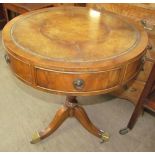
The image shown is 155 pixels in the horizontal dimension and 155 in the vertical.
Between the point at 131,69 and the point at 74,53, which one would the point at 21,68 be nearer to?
the point at 74,53

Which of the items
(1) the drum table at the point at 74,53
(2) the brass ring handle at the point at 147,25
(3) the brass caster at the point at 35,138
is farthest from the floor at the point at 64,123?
(2) the brass ring handle at the point at 147,25

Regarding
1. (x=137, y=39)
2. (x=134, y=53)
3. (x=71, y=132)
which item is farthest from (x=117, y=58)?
(x=71, y=132)

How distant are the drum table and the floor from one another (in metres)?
0.65

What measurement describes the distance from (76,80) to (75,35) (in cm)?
28

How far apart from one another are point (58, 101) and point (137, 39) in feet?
3.32

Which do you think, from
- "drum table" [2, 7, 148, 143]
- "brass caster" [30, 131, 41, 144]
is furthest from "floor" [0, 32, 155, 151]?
"drum table" [2, 7, 148, 143]

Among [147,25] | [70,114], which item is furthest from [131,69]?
[70,114]

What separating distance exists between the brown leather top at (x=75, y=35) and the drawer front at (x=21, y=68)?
0.05 meters

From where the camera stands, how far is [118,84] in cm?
96

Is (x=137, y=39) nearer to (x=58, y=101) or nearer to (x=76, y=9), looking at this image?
(x=76, y=9)

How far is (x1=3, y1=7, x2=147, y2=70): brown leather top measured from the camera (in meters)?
0.89

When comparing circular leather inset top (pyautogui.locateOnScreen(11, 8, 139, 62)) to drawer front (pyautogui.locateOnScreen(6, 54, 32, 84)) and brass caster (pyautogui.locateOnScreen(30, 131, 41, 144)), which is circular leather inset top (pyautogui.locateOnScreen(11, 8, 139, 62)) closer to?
drawer front (pyautogui.locateOnScreen(6, 54, 32, 84))

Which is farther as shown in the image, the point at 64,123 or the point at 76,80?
the point at 64,123

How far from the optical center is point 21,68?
93cm
